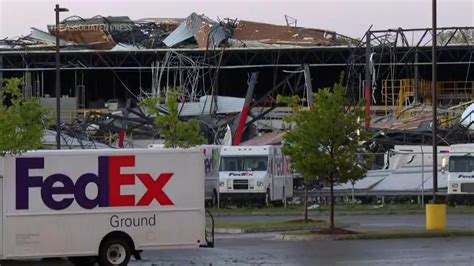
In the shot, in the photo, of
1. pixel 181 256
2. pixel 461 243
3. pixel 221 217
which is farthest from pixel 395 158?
pixel 181 256

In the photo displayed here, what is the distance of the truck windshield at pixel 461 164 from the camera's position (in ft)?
144

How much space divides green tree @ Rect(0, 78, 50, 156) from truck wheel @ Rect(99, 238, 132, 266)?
104 inches

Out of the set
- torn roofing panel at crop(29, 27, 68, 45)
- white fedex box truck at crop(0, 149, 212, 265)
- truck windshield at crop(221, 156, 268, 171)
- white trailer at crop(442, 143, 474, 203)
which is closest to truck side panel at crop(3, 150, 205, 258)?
white fedex box truck at crop(0, 149, 212, 265)

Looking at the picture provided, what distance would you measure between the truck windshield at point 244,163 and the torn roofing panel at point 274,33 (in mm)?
35874

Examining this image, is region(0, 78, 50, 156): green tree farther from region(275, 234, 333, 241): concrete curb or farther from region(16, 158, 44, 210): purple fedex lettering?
region(275, 234, 333, 241): concrete curb

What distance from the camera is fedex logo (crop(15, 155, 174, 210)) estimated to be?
65.8 feet

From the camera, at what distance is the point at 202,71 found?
77250 mm

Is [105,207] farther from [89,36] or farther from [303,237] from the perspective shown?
[89,36]

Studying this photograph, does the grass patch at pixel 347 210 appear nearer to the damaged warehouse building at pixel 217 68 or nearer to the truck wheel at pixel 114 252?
the damaged warehouse building at pixel 217 68

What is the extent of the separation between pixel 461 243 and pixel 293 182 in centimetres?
2464

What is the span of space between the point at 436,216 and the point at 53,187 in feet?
44.0

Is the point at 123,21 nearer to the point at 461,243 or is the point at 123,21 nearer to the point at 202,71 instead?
the point at 202,71

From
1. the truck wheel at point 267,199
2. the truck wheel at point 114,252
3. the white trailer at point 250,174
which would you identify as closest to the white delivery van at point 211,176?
the white trailer at point 250,174

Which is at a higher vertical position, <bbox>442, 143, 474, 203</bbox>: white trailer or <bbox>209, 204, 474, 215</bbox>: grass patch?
<bbox>442, 143, 474, 203</bbox>: white trailer
